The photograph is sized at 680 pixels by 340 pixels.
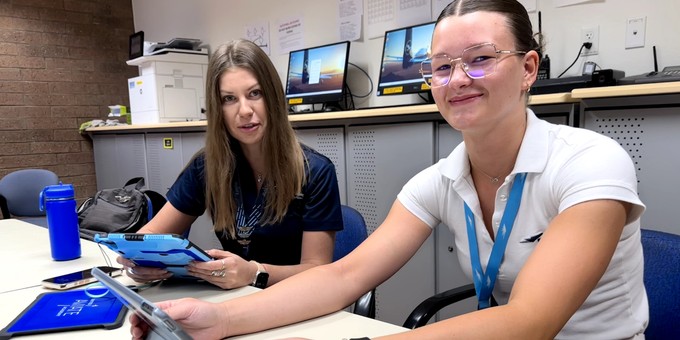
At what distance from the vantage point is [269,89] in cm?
137

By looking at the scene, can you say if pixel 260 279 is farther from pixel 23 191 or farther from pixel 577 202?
pixel 23 191

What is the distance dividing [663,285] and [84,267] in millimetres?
1367

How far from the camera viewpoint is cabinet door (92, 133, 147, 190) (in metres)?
3.83

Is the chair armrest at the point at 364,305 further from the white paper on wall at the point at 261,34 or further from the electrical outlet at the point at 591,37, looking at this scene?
the white paper on wall at the point at 261,34

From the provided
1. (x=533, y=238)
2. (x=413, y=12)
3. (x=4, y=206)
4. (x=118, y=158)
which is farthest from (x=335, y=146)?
(x=118, y=158)

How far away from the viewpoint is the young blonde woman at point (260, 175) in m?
1.34

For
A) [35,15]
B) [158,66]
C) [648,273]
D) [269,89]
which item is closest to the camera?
[648,273]

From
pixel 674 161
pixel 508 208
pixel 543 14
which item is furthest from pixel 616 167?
pixel 543 14

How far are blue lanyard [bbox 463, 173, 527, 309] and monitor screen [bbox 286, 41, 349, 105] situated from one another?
1.93 meters

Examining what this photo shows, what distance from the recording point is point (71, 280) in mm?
1060

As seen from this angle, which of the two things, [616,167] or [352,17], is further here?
[352,17]

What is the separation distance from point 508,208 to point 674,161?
0.86 meters

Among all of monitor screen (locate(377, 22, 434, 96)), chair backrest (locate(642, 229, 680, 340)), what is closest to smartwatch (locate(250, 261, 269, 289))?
chair backrest (locate(642, 229, 680, 340))

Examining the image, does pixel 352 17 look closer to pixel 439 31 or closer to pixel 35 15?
pixel 439 31
